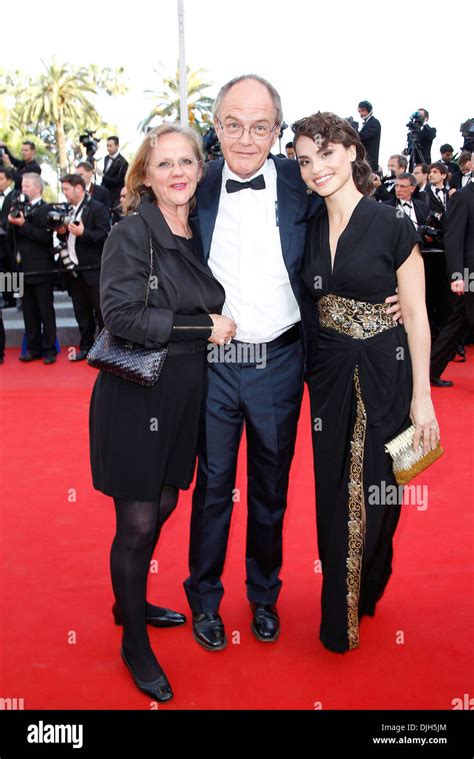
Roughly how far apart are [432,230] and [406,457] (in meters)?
5.02

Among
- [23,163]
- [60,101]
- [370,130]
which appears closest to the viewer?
[370,130]

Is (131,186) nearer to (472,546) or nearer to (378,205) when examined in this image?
(378,205)

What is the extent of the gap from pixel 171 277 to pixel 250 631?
1.21 meters

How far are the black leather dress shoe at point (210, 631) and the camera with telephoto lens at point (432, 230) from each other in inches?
204

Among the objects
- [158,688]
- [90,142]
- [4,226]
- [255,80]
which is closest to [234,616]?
[158,688]

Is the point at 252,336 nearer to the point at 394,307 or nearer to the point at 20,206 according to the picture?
the point at 394,307

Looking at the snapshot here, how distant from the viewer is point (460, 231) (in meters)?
5.38

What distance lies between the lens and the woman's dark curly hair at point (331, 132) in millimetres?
2176

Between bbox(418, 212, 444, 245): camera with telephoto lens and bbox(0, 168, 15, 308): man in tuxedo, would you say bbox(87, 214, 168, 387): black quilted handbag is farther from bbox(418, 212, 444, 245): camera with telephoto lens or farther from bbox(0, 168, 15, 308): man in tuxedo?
bbox(0, 168, 15, 308): man in tuxedo

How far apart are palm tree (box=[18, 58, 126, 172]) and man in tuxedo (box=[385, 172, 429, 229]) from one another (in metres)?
27.4

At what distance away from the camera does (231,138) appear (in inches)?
90.8

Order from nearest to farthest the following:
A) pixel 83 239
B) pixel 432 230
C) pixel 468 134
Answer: pixel 432 230, pixel 83 239, pixel 468 134

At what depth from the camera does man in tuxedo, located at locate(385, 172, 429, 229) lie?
269 inches
